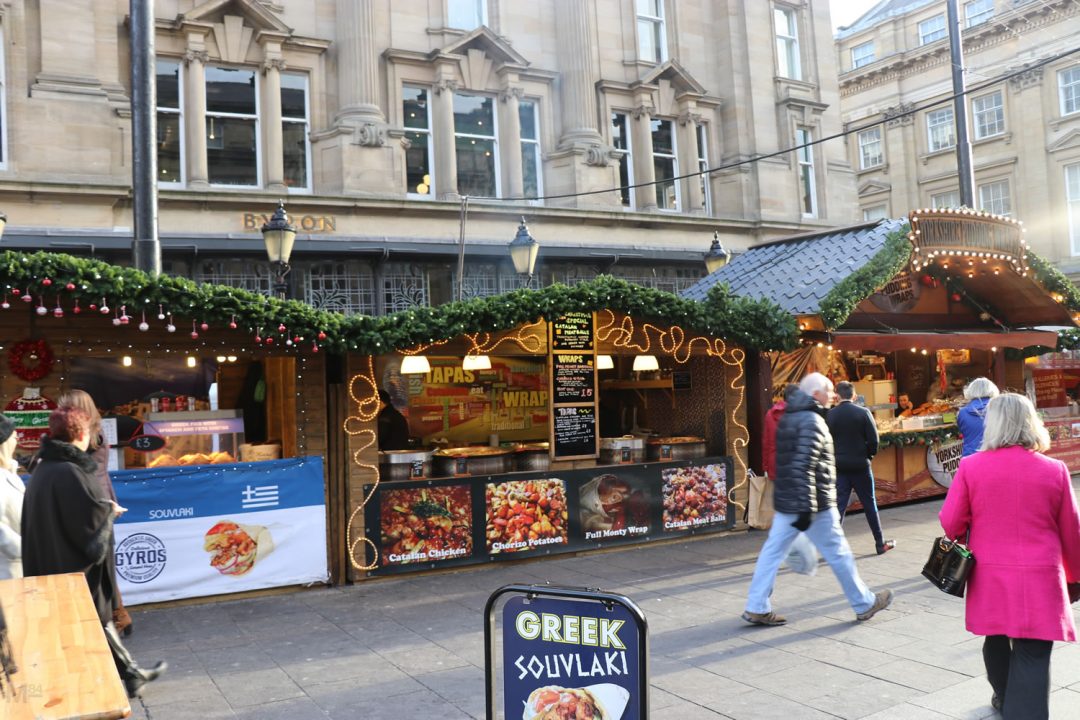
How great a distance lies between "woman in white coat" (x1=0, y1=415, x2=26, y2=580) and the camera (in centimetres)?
507

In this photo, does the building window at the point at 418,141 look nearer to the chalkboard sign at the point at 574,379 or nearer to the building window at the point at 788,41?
the chalkboard sign at the point at 574,379

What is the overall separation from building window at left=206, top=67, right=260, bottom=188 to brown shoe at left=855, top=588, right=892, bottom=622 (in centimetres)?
1481

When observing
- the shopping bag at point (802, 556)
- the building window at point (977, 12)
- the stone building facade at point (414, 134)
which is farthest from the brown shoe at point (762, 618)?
the building window at point (977, 12)

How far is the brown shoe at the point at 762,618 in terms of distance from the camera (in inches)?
Answer: 269

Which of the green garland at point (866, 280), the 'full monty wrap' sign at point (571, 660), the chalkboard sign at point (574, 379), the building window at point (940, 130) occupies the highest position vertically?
the building window at point (940, 130)

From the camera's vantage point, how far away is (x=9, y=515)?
201 inches

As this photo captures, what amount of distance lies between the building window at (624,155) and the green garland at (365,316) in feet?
39.4

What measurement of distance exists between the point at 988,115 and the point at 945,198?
3550mm

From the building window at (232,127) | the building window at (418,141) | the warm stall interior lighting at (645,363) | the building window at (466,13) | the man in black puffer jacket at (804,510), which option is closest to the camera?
the man in black puffer jacket at (804,510)

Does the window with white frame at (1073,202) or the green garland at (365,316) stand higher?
the window with white frame at (1073,202)

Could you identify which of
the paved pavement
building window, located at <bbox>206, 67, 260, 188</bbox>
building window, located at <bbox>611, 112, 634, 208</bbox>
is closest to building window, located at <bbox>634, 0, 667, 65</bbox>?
building window, located at <bbox>611, 112, 634, 208</bbox>

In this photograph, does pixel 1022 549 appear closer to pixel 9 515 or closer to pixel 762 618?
pixel 762 618

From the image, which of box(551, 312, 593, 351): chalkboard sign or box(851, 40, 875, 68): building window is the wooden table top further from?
box(851, 40, 875, 68): building window

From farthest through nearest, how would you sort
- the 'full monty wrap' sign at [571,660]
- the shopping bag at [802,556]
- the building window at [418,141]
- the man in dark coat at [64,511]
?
the building window at [418,141] < the shopping bag at [802,556] < the man in dark coat at [64,511] < the 'full monty wrap' sign at [571,660]
